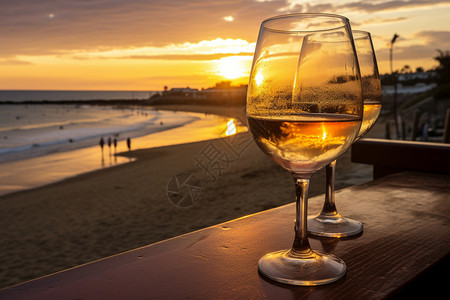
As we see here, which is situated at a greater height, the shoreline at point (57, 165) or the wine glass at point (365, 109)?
the wine glass at point (365, 109)

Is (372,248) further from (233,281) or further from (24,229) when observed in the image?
(24,229)

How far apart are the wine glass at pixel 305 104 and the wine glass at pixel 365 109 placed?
262 millimetres

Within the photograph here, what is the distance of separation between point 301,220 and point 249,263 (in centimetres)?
11

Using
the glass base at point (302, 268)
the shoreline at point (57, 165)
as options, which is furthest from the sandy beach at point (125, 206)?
the glass base at point (302, 268)

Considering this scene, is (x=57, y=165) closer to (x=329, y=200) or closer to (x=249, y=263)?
(x=329, y=200)

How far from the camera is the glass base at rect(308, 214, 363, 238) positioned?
0.84 metres

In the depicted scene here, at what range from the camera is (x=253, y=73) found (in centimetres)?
66

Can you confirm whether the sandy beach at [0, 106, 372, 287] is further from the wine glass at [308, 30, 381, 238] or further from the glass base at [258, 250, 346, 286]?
the glass base at [258, 250, 346, 286]

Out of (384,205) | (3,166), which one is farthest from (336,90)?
(3,166)

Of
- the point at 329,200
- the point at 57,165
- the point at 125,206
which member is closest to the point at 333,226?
the point at 329,200

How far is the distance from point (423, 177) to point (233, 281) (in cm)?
105

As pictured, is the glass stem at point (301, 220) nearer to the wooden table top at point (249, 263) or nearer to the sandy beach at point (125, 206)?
the wooden table top at point (249, 263)

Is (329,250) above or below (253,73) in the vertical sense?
below

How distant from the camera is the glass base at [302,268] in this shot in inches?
23.6
